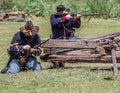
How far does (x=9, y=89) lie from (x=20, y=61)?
2.35 m

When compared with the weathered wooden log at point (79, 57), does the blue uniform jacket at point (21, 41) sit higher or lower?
higher

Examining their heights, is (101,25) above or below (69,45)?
below

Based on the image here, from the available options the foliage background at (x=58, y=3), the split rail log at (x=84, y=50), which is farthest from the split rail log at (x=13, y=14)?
the split rail log at (x=84, y=50)

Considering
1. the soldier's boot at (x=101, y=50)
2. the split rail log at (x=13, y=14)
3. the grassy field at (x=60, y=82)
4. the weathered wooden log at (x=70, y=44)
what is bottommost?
the split rail log at (x=13, y=14)

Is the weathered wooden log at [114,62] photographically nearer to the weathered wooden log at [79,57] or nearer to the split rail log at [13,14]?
the weathered wooden log at [79,57]

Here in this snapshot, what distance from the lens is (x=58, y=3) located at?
102 ft

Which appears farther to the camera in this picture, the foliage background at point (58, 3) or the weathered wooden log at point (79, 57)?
the foliage background at point (58, 3)

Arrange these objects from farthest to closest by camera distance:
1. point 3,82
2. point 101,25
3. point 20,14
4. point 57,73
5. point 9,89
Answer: point 20,14 < point 101,25 < point 57,73 < point 3,82 < point 9,89

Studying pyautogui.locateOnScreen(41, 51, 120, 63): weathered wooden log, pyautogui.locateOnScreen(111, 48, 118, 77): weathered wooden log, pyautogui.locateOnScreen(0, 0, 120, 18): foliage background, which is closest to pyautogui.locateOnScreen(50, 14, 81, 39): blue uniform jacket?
pyautogui.locateOnScreen(41, 51, 120, 63): weathered wooden log

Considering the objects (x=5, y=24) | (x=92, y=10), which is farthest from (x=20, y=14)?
(x=92, y=10)

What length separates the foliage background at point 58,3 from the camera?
29188mm

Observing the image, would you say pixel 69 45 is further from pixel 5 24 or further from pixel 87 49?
pixel 5 24

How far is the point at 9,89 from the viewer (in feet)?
32.2

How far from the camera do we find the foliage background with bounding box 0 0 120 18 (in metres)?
29.2
